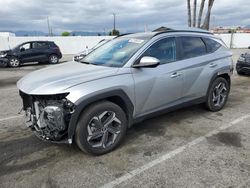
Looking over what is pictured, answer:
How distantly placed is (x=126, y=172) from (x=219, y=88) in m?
3.26

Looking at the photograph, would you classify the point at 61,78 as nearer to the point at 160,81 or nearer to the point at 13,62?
the point at 160,81

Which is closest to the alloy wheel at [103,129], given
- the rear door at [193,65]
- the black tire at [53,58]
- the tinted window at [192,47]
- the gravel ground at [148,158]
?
the gravel ground at [148,158]

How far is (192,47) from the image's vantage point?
4824mm

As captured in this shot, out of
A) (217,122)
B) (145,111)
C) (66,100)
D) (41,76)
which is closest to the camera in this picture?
(66,100)

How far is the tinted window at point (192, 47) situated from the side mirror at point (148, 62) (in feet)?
3.47

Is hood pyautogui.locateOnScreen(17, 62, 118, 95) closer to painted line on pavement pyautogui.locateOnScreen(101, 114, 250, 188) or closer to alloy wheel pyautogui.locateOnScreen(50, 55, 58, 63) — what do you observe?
painted line on pavement pyautogui.locateOnScreen(101, 114, 250, 188)

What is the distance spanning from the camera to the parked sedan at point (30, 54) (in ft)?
50.7

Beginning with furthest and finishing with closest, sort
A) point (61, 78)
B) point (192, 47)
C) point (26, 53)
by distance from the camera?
point (26, 53) < point (192, 47) < point (61, 78)

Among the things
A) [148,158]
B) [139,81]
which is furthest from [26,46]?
[148,158]

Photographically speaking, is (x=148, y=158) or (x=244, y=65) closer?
(x=148, y=158)

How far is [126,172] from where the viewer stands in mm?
3197

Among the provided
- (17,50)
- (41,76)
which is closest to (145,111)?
(41,76)

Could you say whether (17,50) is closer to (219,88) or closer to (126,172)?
(219,88)

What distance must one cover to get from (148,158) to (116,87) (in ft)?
3.55
